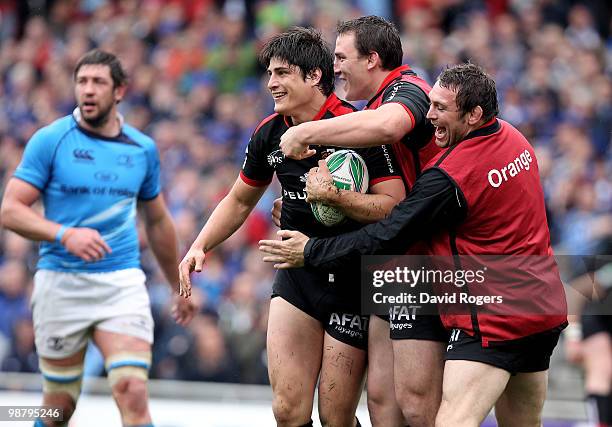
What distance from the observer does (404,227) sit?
5.89 metres

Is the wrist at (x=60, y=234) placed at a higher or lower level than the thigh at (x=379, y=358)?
higher

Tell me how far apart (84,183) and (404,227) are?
279cm

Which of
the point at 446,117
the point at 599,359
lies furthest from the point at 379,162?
the point at 599,359

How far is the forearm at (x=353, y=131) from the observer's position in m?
5.81

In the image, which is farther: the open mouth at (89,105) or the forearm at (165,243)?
the forearm at (165,243)

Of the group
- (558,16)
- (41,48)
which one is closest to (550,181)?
(558,16)

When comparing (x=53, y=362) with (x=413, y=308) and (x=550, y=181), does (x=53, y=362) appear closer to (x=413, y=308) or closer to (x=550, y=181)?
(x=413, y=308)

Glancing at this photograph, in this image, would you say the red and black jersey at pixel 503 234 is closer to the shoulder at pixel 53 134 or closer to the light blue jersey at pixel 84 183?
the light blue jersey at pixel 84 183

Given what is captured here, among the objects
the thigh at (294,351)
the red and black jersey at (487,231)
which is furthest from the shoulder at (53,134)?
the red and black jersey at (487,231)

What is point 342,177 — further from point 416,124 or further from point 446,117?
point 446,117

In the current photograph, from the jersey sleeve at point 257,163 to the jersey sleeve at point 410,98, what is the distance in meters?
0.79

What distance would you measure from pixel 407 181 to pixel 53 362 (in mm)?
3033

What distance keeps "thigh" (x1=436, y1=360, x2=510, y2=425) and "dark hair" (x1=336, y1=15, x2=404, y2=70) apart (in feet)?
5.94

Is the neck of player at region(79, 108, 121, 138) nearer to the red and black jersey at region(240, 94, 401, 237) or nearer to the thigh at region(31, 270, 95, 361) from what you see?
the thigh at region(31, 270, 95, 361)
